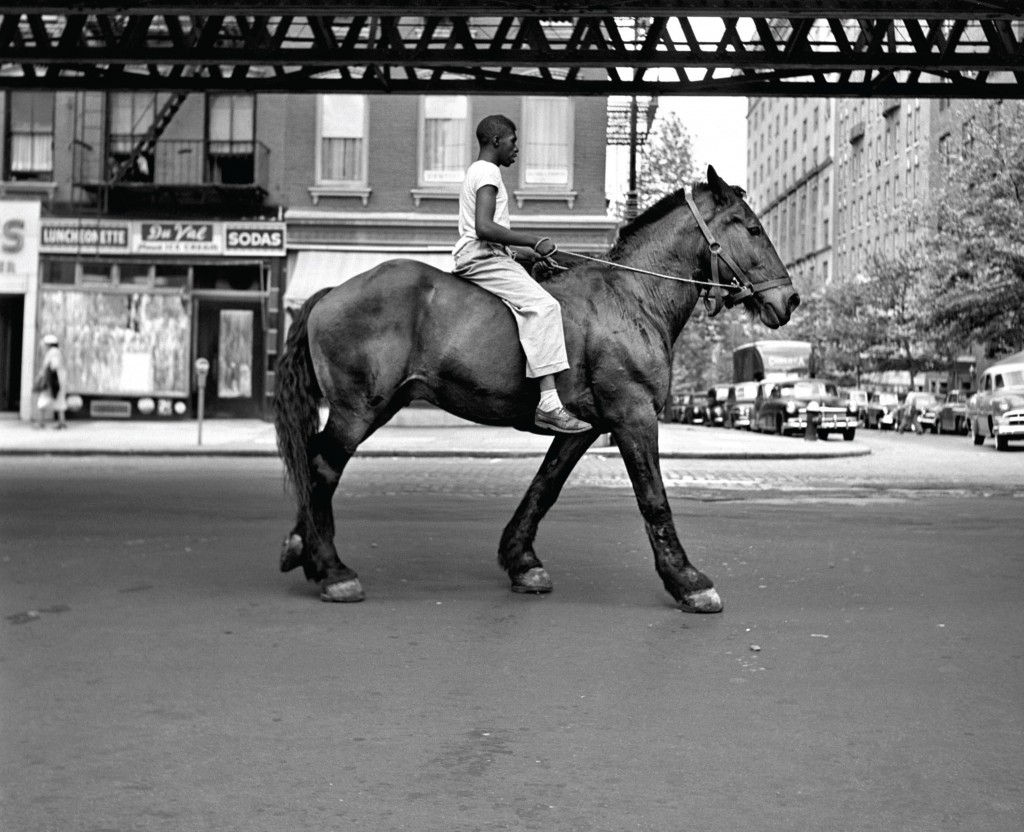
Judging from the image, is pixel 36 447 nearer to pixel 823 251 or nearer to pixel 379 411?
pixel 379 411

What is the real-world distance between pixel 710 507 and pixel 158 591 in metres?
6.81

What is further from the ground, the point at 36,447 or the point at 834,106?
the point at 834,106

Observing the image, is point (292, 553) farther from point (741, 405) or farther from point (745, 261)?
point (741, 405)

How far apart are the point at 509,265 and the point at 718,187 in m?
1.32

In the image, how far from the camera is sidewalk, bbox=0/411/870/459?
874 inches

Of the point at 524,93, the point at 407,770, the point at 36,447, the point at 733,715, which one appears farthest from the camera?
the point at 36,447

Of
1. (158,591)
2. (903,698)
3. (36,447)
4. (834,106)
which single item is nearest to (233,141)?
(36,447)

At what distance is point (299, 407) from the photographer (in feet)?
22.6

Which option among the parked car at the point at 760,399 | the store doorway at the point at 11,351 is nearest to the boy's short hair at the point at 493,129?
the store doorway at the point at 11,351

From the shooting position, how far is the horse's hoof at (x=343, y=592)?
21.9 feet

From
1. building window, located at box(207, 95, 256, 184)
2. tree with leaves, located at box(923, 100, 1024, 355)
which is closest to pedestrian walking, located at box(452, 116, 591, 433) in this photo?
building window, located at box(207, 95, 256, 184)

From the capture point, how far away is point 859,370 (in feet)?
249

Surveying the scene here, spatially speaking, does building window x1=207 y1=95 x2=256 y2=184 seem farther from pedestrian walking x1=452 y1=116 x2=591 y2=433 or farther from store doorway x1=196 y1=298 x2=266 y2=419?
pedestrian walking x1=452 y1=116 x2=591 y2=433

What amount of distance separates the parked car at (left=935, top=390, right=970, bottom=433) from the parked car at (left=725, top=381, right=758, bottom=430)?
705 cm
